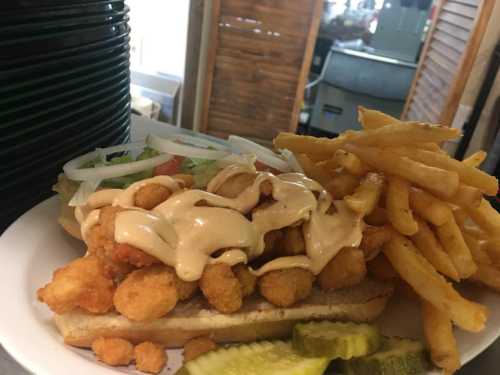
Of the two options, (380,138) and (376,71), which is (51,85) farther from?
(376,71)

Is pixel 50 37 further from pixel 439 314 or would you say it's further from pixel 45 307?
pixel 439 314

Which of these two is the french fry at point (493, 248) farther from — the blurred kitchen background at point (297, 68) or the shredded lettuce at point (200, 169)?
the blurred kitchen background at point (297, 68)

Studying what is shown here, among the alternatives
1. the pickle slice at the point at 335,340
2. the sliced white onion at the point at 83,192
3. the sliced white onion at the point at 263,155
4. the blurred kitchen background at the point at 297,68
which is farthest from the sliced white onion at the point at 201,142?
the blurred kitchen background at the point at 297,68

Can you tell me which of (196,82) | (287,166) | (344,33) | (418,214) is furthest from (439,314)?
(344,33)

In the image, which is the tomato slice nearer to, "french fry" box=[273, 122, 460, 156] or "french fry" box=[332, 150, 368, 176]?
"french fry" box=[273, 122, 460, 156]

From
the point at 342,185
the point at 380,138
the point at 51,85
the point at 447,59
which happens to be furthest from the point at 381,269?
the point at 447,59

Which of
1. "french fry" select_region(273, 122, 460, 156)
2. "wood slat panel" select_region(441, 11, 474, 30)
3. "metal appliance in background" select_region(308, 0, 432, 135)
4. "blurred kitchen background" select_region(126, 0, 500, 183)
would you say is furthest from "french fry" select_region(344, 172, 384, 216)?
"metal appliance in background" select_region(308, 0, 432, 135)
